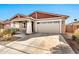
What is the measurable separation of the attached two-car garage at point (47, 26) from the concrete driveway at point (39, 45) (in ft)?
0.31

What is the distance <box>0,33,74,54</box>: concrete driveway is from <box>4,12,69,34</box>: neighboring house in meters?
0.12

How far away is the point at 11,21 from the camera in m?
2.40

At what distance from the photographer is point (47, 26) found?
7.94 ft

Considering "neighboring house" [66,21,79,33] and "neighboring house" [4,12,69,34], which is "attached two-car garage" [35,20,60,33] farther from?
"neighboring house" [66,21,79,33]

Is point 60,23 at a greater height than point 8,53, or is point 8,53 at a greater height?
point 60,23

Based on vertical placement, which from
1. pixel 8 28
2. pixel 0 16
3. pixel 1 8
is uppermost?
pixel 1 8

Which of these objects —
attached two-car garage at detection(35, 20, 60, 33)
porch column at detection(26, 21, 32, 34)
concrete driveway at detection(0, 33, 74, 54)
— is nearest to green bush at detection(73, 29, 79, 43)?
concrete driveway at detection(0, 33, 74, 54)

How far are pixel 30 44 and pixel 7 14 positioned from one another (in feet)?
2.36

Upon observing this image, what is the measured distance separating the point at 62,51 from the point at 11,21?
1105 mm

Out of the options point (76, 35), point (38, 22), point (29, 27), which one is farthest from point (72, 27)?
point (29, 27)

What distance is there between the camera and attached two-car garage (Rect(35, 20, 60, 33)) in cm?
237
